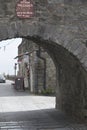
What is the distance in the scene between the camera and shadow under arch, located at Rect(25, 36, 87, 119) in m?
14.5

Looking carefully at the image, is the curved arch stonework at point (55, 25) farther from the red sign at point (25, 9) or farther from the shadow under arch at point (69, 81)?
the shadow under arch at point (69, 81)

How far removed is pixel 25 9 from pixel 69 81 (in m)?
4.62

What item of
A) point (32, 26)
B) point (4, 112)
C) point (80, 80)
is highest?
point (32, 26)

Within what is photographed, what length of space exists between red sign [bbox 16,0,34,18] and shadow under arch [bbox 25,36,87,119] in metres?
1.00

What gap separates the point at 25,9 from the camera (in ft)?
40.9

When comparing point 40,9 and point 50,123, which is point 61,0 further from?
point 50,123

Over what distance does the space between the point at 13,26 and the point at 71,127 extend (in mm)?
3677

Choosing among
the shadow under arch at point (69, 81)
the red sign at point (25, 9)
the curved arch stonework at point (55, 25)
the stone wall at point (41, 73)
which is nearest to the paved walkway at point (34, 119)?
the shadow under arch at point (69, 81)

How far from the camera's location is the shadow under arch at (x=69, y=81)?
1454 centimetres

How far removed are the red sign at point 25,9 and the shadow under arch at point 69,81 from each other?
100cm

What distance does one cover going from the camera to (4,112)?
58.7ft

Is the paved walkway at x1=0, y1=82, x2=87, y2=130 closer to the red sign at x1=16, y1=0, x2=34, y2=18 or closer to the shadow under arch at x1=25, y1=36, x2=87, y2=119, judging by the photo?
the shadow under arch at x1=25, y1=36, x2=87, y2=119

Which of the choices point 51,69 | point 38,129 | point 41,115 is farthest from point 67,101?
point 51,69

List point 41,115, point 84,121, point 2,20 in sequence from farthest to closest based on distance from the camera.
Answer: point 41,115 → point 84,121 → point 2,20
